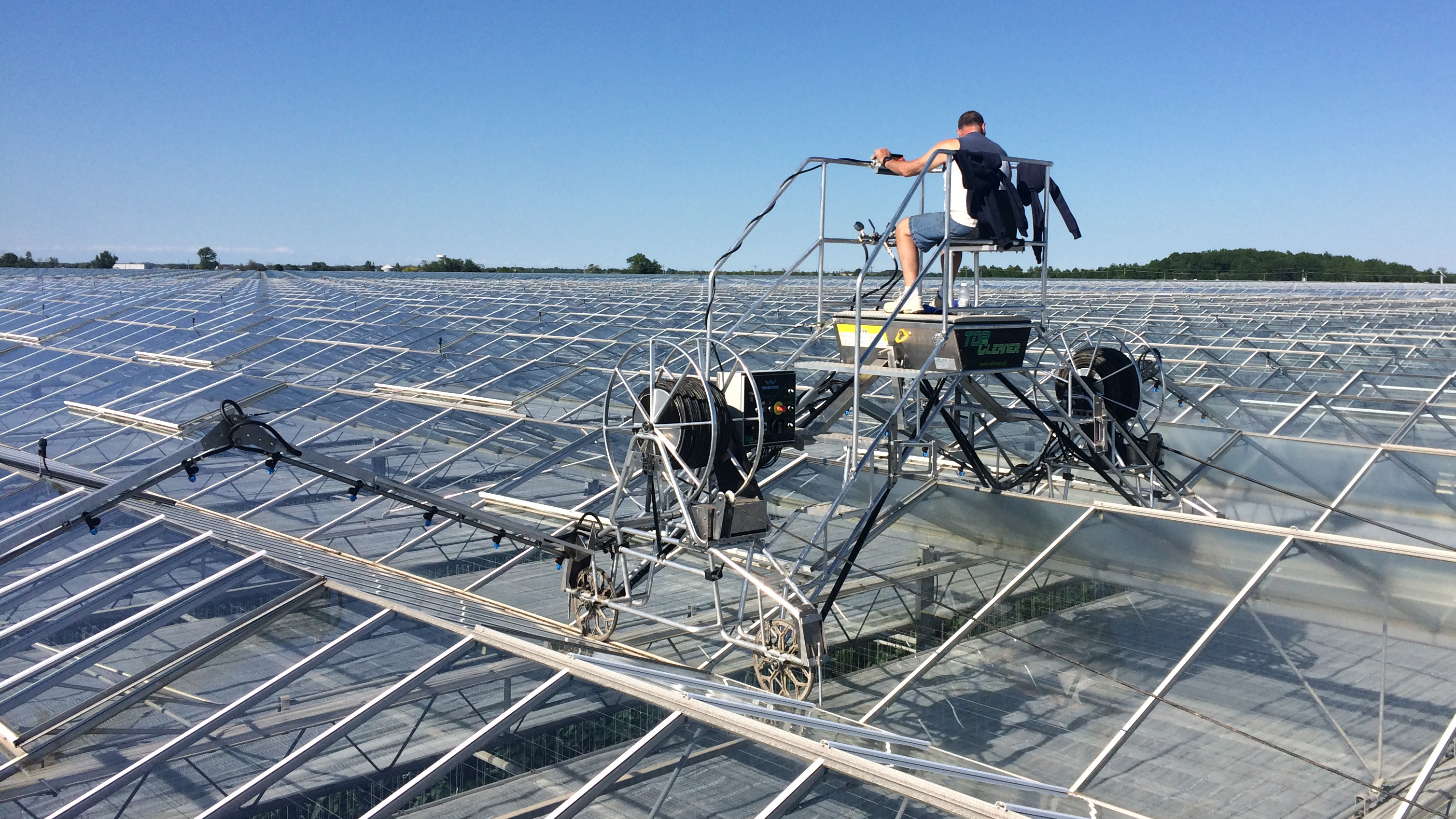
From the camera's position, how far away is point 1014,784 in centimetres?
618

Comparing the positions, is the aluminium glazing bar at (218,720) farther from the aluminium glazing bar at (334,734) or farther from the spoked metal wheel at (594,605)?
the spoked metal wheel at (594,605)

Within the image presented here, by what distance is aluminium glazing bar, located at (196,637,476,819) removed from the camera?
5.37 meters

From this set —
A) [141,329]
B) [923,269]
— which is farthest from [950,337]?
[141,329]

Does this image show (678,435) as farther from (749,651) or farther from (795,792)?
(795,792)

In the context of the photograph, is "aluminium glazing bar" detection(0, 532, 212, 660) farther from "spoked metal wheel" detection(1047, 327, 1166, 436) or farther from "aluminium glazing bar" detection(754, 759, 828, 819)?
"spoked metal wheel" detection(1047, 327, 1166, 436)

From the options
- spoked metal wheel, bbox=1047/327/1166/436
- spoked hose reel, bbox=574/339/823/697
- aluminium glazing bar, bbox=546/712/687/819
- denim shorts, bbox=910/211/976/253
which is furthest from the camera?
spoked metal wheel, bbox=1047/327/1166/436

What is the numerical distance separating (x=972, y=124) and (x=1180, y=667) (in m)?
4.95

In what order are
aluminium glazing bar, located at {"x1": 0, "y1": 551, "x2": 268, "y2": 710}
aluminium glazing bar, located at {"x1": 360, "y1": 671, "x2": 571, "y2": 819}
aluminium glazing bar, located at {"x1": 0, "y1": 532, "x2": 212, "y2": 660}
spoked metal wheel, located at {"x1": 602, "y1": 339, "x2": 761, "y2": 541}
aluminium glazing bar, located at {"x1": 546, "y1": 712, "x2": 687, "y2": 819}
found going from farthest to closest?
Result: spoked metal wheel, located at {"x1": 602, "y1": 339, "x2": 761, "y2": 541} → aluminium glazing bar, located at {"x1": 0, "y1": 532, "x2": 212, "y2": 660} → aluminium glazing bar, located at {"x1": 0, "y1": 551, "x2": 268, "y2": 710} → aluminium glazing bar, located at {"x1": 360, "y1": 671, "x2": 571, "y2": 819} → aluminium glazing bar, located at {"x1": 546, "y1": 712, "x2": 687, "y2": 819}

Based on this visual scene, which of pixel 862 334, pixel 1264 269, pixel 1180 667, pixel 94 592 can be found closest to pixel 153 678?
pixel 94 592

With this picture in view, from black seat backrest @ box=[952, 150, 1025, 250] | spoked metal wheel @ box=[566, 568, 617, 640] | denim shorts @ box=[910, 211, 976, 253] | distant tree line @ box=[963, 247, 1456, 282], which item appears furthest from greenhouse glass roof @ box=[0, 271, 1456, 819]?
distant tree line @ box=[963, 247, 1456, 282]

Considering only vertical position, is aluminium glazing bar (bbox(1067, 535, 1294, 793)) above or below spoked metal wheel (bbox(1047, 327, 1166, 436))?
below

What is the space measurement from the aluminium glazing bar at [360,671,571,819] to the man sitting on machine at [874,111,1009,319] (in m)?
4.83

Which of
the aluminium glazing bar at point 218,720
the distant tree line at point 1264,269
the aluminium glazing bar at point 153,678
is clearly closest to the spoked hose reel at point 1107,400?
the aluminium glazing bar at point 218,720

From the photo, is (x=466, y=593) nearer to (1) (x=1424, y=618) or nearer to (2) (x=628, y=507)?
(2) (x=628, y=507)
